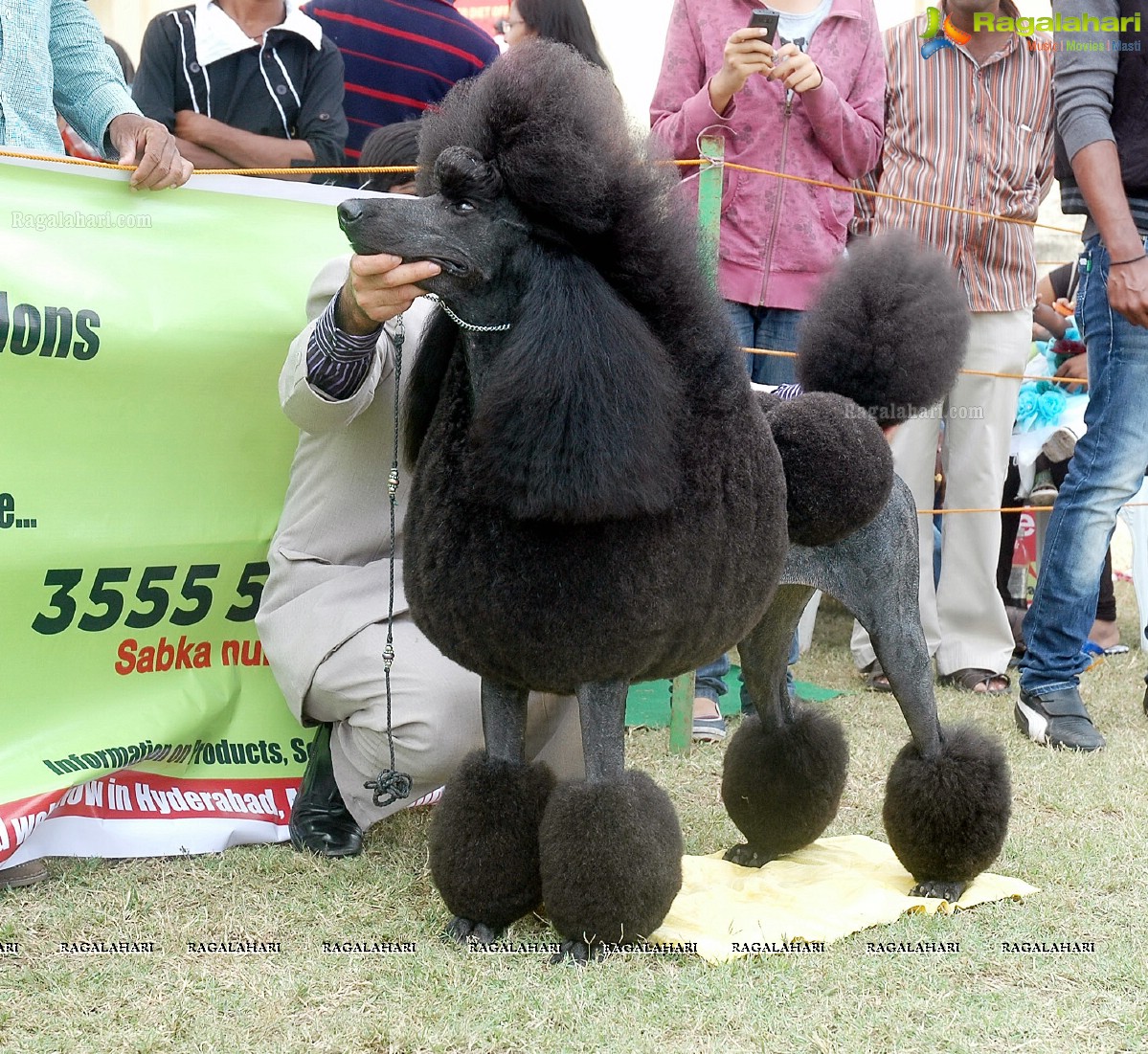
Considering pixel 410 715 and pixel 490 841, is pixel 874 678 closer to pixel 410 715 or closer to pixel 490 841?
pixel 410 715

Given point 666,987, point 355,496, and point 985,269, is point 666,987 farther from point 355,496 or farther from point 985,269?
point 985,269

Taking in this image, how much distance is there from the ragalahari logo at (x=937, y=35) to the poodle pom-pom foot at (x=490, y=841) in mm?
3047

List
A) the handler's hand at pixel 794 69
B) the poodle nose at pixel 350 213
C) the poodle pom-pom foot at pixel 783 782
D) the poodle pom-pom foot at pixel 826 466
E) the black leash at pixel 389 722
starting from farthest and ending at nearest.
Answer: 1. the handler's hand at pixel 794 69
2. the poodle pom-pom foot at pixel 783 782
3. the black leash at pixel 389 722
4. the poodle pom-pom foot at pixel 826 466
5. the poodle nose at pixel 350 213

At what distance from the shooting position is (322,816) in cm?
256

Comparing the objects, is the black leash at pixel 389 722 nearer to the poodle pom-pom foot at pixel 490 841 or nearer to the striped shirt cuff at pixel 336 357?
the striped shirt cuff at pixel 336 357

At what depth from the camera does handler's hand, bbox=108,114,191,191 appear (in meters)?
2.53

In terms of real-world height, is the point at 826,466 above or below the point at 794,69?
below

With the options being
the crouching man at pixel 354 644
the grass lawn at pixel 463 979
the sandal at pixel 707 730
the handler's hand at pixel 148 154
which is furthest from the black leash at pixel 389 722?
the sandal at pixel 707 730

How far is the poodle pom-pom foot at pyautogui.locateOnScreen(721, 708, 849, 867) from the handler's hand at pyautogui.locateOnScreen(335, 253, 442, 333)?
1.27 meters

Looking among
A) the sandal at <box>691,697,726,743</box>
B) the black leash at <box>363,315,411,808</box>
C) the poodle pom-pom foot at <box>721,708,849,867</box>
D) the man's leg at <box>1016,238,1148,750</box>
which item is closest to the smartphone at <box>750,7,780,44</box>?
the man's leg at <box>1016,238,1148,750</box>

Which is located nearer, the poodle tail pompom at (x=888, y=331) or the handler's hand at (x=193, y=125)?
the poodle tail pompom at (x=888, y=331)

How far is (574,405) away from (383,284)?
325 mm

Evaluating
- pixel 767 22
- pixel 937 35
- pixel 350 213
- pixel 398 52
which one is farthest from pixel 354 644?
pixel 937 35

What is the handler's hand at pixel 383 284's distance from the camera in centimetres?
165
